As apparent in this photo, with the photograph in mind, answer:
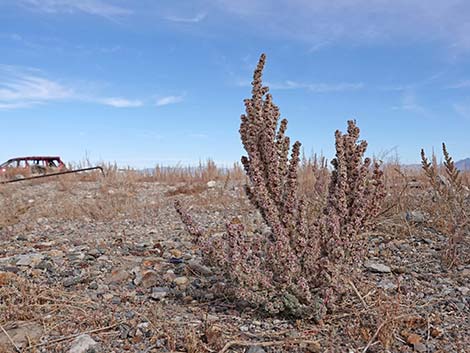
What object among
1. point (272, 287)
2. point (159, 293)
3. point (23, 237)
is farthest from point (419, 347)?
point (23, 237)

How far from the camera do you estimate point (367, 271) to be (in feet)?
10.8

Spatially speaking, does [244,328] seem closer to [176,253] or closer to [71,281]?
[71,281]

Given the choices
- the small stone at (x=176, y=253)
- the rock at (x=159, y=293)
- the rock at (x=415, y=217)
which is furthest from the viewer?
the rock at (x=415, y=217)

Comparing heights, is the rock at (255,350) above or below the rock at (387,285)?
below

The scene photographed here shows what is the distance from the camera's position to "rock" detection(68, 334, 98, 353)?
7.20ft

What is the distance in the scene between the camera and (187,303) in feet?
9.07

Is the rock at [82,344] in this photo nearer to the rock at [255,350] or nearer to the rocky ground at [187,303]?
the rocky ground at [187,303]

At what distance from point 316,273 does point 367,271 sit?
970mm

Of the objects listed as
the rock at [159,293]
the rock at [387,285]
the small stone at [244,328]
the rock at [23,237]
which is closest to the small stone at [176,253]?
the rock at [159,293]

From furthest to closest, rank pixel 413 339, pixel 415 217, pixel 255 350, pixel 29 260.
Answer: pixel 415 217
pixel 29 260
pixel 413 339
pixel 255 350

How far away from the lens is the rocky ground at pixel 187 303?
87.6 inches

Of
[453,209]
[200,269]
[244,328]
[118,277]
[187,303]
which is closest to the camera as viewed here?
[244,328]

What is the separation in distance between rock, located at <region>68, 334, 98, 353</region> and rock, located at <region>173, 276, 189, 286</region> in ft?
2.94

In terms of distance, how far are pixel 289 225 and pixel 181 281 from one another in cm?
103
